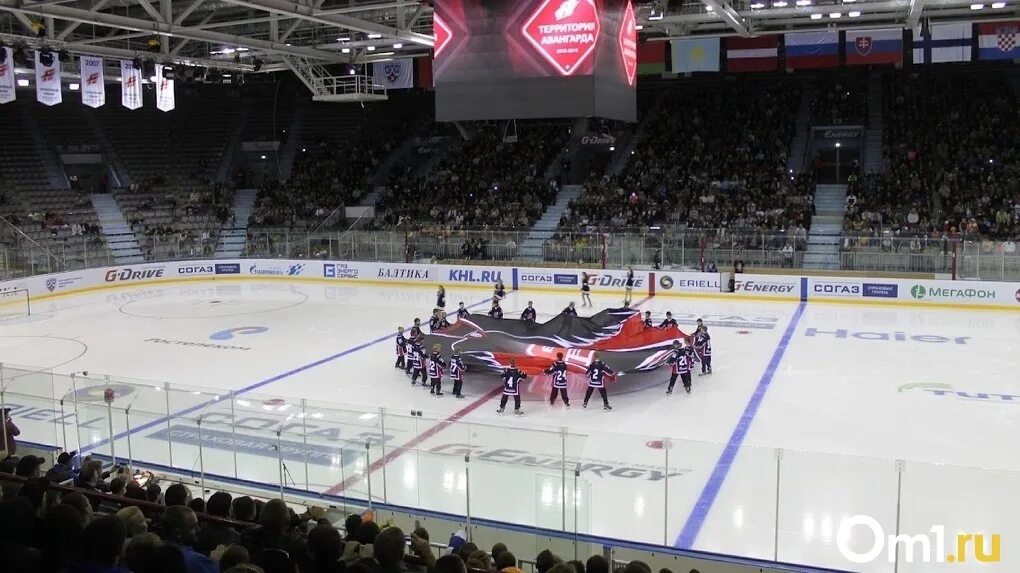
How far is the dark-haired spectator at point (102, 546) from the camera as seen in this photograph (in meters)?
4.28

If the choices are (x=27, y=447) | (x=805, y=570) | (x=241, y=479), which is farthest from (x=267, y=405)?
(x=805, y=570)

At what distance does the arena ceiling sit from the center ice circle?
25.4 feet

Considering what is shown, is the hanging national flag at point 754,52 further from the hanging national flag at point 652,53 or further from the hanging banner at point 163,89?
the hanging banner at point 163,89

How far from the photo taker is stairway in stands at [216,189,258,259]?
36.4 meters

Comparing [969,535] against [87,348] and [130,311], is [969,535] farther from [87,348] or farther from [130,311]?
[130,311]

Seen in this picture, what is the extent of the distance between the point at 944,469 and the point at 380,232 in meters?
27.3

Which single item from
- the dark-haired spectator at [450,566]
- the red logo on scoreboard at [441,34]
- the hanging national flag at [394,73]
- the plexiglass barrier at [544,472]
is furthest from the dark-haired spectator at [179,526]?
the hanging national flag at [394,73]

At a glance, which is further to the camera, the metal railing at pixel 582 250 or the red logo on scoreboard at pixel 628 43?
the metal railing at pixel 582 250

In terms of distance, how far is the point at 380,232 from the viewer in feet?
108

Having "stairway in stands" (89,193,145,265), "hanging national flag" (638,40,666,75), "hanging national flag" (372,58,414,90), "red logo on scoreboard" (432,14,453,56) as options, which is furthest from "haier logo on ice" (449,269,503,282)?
"red logo on scoreboard" (432,14,453,56)

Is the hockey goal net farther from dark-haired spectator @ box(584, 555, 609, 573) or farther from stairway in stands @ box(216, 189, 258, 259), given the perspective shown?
dark-haired spectator @ box(584, 555, 609, 573)

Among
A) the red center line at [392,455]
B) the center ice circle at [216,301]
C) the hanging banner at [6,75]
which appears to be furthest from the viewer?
the center ice circle at [216,301]

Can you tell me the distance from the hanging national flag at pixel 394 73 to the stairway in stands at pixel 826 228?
1552cm

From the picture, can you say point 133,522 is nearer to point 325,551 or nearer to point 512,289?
point 325,551
